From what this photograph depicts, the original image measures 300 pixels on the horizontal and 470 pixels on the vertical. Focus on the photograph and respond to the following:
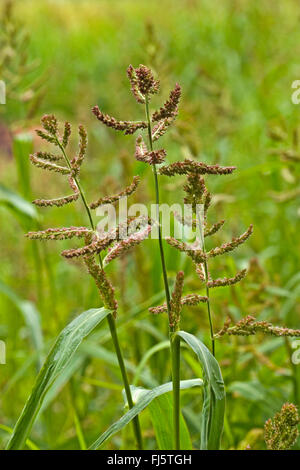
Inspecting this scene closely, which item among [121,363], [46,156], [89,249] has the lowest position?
[121,363]

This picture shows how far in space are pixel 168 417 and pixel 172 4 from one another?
755 cm

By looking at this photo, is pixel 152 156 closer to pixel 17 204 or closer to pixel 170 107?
pixel 170 107

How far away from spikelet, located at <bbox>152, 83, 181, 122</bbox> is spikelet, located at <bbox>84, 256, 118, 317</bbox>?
0.55 ft

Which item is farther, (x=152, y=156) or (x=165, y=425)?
(x=165, y=425)

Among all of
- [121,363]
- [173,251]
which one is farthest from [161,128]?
[173,251]

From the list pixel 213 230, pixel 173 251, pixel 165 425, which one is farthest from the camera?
pixel 173 251

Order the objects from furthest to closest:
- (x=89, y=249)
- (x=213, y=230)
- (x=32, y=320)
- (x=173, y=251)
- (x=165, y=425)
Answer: (x=32, y=320) → (x=173, y=251) → (x=165, y=425) → (x=213, y=230) → (x=89, y=249)

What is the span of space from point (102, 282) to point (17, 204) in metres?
0.81

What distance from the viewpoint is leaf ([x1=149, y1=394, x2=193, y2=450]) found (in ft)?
3.01

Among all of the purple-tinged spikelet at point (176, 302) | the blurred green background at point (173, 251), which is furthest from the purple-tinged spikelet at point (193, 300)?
the blurred green background at point (173, 251)

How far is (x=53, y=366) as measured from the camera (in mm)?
756

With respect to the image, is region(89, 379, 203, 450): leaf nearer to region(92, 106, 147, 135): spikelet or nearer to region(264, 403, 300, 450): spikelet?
region(264, 403, 300, 450): spikelet

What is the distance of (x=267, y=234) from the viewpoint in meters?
2.38
